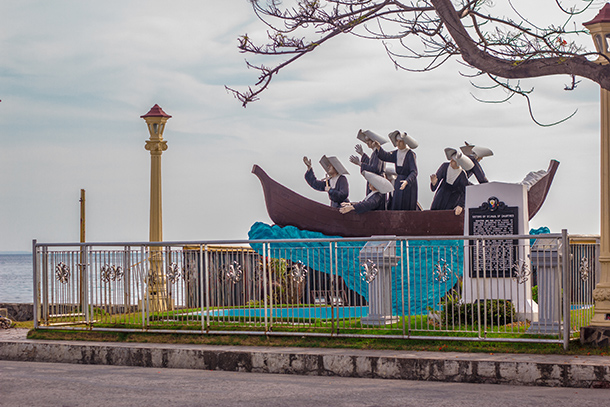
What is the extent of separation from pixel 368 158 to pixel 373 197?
1343mm

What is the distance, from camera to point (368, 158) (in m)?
25.8

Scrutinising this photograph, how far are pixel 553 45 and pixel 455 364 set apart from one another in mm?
4325

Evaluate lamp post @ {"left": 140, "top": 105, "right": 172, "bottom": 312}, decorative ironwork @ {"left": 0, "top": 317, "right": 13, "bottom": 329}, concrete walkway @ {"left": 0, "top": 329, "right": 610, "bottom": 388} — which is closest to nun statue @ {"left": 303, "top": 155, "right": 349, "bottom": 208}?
lamp post @ {"left": 140, "top": 105, "right": 172, "bottom": 312}

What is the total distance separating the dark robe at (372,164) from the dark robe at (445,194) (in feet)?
5.93

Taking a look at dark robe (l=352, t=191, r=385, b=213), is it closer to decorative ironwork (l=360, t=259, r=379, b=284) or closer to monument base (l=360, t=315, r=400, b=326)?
monument base (l=360, t=315, r=400, b=326)

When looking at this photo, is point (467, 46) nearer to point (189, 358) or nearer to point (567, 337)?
point (567, 337)

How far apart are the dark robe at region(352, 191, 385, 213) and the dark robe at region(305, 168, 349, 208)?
538 mm

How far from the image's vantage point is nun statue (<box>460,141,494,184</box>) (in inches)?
909

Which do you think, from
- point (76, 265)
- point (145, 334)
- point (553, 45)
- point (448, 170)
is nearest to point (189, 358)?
point (145, 334)

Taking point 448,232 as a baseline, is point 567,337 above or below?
below

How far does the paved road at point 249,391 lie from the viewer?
870cm

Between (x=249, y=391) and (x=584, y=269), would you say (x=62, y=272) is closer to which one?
(x=249, y=391)

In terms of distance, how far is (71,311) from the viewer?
14.6m

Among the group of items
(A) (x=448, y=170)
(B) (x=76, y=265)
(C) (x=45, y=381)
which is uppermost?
(A) (x=448, y=170)
